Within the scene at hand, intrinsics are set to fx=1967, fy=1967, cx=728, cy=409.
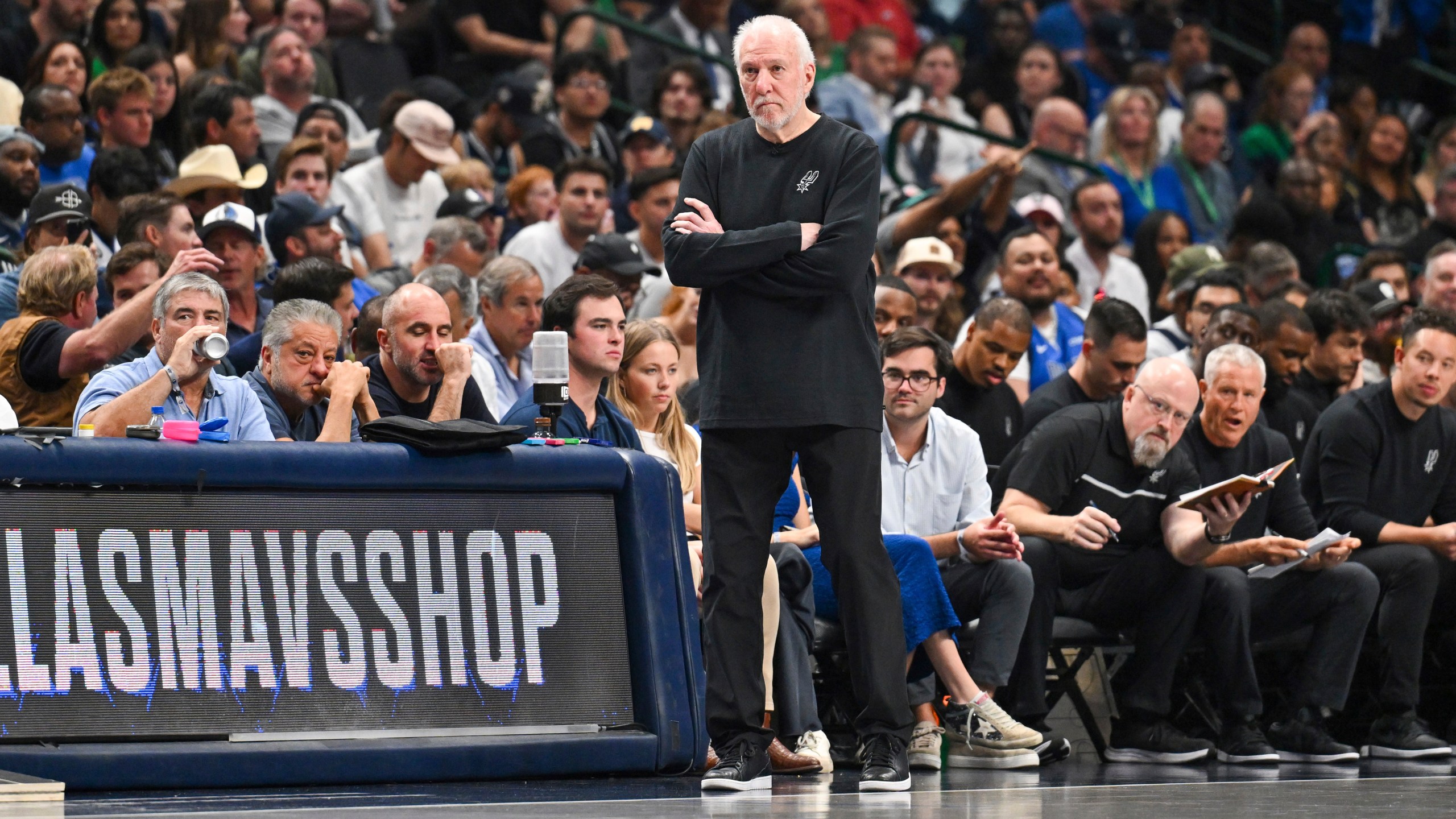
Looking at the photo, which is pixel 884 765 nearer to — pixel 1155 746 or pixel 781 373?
pixel 781 373

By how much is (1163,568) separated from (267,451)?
12.0 ft

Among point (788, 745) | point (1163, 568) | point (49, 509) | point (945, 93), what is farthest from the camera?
point (945, 93)

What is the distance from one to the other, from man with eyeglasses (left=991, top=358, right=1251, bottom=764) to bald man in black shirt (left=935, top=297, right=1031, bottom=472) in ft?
2.50

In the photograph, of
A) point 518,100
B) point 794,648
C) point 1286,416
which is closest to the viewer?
point 794,648

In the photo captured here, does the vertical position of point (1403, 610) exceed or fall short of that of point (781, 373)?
it falls short

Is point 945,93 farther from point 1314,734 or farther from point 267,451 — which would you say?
point 267,451

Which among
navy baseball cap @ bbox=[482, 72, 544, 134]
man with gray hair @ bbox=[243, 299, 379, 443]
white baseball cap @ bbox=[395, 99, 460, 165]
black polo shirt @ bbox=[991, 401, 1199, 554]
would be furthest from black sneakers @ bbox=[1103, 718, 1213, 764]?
navy baseball cap @ bbox=[482, 72, 544, 134]

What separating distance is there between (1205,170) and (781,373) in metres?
9.60

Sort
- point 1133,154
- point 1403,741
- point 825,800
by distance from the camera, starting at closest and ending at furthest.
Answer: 1. point 825,800
2. point 1403,741
3. point 1133,154

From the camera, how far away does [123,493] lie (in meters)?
5.32

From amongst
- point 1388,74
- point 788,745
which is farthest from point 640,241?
point 1388,74

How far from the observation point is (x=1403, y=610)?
26.2ft

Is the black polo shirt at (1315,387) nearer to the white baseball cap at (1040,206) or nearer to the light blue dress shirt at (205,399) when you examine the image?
the white baseball cap at (1040,206)

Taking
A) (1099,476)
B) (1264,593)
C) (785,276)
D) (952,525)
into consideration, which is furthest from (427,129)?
(785,276)
